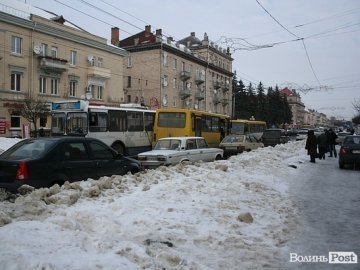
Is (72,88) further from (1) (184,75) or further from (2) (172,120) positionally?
(1) (184,75)

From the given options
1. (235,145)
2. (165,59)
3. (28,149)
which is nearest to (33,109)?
(235,145)

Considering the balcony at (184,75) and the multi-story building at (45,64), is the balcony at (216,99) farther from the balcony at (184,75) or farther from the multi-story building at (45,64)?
the multi-story building at (45,64)

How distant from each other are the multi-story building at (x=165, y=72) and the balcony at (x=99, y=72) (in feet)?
30.5

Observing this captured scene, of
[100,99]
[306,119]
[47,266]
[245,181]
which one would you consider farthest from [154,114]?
[306,119]

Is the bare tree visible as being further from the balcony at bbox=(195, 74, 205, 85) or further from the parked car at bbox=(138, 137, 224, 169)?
the balcony at bbox=(195, 74, 205, 85)

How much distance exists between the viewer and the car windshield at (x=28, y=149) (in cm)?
905

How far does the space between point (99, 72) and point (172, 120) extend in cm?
2631

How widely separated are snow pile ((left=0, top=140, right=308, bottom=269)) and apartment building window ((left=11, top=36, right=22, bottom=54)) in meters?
32.4

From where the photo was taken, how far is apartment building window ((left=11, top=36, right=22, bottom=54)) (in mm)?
37281

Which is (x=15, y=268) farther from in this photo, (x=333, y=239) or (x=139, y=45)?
(x=139, y=45)

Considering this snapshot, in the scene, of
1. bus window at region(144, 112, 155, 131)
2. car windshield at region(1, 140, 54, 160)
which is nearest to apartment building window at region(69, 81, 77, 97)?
bus window at region(144, 112, 155, 131)

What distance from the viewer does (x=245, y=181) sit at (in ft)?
36.3

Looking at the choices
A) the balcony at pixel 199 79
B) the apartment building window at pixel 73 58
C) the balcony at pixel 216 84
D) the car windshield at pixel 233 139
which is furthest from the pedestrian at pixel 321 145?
the balcony at pixel 216 84

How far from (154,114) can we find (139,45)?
39.7 m
